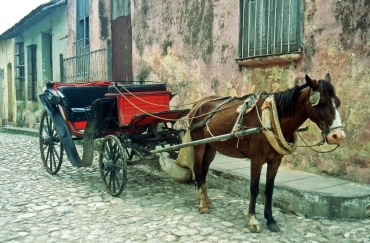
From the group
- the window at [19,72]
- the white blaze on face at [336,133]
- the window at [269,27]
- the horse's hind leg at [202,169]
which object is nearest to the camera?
the white blaze on face at [336,133]

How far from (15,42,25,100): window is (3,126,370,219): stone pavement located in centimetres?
1448

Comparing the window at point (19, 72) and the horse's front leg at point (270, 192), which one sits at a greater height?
the window at point (19, 72)

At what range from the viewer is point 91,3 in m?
11.9

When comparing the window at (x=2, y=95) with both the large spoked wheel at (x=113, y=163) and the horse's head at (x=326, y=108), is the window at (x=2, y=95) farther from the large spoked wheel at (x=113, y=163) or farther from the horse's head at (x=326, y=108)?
the horse's head at (x=326, y=108)

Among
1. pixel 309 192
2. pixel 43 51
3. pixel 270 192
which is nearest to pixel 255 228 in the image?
pixel 270 192

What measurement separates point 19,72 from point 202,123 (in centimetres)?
1559

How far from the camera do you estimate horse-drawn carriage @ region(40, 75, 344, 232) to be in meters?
3.60

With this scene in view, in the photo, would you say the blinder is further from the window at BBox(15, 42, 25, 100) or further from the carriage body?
the window at BBox(15, 42, 25, 100)

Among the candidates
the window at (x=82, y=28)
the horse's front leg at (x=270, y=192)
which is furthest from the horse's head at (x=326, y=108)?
the window at (x=82, y=28)

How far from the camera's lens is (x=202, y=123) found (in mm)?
4559

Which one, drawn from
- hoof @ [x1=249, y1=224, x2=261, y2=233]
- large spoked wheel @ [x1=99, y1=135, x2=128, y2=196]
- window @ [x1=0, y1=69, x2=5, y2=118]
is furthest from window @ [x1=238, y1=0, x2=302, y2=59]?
window @ [x1=0, y1=69, x2=5, y2=118]

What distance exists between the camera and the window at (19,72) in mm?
17625

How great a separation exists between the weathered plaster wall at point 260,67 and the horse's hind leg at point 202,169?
174cm

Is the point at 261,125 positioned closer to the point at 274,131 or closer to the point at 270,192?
the point at 274,131
